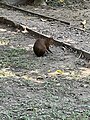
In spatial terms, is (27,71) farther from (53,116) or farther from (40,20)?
(40,20)

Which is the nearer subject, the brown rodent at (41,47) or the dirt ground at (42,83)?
the dirt ground at (42,83)

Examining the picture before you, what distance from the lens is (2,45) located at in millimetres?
9430

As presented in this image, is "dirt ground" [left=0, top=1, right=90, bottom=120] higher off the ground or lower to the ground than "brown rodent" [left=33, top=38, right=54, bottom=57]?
lower

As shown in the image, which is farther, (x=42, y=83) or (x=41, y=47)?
(x=41, y=47)

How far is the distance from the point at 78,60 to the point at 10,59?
4.51 feet

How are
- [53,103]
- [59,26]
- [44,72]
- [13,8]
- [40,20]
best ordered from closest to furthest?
[53,103] < [44,72] < [59,26] < [40,20] < [13,8]

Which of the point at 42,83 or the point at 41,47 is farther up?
the point at 41,47

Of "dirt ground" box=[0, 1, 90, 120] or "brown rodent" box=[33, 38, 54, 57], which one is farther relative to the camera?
"brown rodent" box=[33, 38, 54, 57]

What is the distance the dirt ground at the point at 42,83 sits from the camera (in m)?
5.12

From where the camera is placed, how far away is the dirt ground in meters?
5.12

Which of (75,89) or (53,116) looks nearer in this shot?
(53,116)

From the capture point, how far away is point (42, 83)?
21.2 feet

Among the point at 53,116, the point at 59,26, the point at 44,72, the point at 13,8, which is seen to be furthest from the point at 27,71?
the point at 13,8

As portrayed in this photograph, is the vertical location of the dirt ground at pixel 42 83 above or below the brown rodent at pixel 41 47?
below
